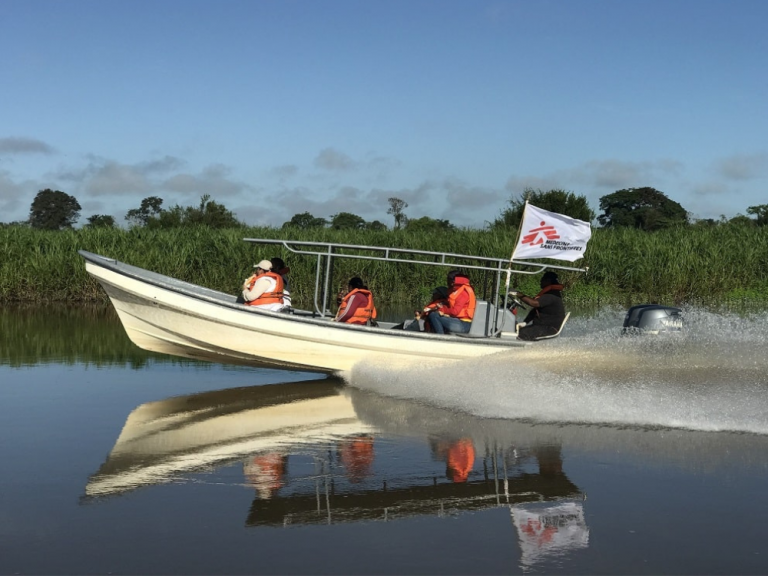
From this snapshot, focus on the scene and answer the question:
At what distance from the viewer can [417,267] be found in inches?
996

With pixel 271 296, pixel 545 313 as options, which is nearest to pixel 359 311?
pixel 271 296

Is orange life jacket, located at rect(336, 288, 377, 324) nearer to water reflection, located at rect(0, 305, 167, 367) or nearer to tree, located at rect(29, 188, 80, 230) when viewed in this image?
water reflection, located at rect(0, 305, 167, 367)

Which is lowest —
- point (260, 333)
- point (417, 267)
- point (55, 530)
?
point (55, 530)

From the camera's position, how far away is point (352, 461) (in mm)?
7777

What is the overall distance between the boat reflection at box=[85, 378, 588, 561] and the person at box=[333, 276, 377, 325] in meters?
1.55

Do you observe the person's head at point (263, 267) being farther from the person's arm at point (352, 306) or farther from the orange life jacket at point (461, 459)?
the orange life jacket at point (461, 459)

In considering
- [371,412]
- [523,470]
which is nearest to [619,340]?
[371,412]

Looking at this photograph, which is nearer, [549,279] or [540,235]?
[540,235]

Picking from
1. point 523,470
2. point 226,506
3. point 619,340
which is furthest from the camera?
point 619,340

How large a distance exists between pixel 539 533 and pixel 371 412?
4.50 meters

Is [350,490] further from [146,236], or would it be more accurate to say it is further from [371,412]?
[146,236]

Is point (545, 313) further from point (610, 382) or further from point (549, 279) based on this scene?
point (610, 382)

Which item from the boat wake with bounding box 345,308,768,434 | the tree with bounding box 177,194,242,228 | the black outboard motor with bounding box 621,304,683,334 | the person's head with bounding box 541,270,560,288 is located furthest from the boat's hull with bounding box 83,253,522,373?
the tree with bounding box 177,194,242,228

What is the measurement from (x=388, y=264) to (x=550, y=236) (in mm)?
13154
